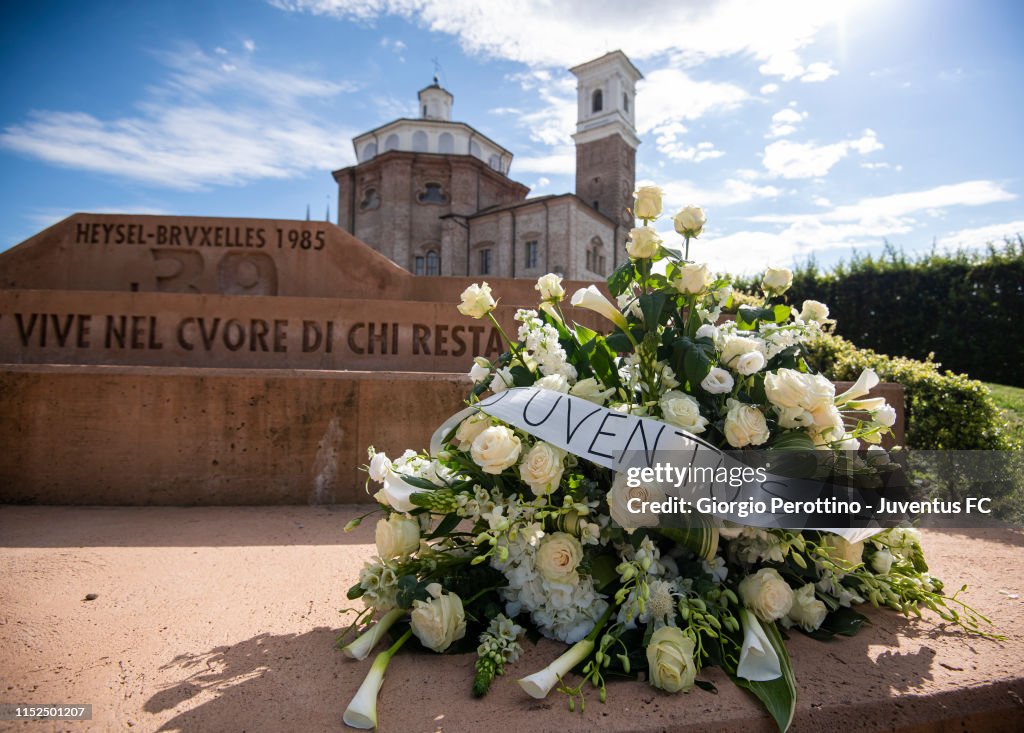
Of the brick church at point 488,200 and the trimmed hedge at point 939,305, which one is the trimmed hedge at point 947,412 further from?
the brick church at point 488,200

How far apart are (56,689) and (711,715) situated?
1777 mm

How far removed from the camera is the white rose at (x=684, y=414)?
67.8 inches

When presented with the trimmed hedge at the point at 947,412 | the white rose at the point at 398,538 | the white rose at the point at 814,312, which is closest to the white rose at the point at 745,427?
the white rose at the point at 814,312

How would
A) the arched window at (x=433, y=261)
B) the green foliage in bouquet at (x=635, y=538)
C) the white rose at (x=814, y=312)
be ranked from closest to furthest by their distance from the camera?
the green foliage in bouquet at (x=635, y=538) → the white rose at (x=814, y=312) → the arched window at (x=433, y=261)

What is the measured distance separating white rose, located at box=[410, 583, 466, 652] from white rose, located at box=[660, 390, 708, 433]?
837 mm

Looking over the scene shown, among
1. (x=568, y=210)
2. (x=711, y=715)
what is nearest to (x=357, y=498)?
(x=711, y=715)

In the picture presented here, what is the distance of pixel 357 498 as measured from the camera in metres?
4.07

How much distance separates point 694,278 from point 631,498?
74 cm

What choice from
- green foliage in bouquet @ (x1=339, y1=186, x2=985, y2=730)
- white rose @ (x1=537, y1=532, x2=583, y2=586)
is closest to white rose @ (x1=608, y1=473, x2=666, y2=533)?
green foliage in bouquet @ (x1=339, y1=186, x2=985, y2=730)

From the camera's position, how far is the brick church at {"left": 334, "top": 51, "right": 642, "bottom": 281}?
32.0m

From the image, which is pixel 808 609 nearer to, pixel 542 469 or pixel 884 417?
pixel 884 417

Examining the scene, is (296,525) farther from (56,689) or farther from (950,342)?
(950,342)

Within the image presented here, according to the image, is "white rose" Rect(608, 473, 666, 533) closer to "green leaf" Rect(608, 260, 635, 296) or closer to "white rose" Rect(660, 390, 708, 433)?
"white rose" Rect(660, 390, 708, 433)

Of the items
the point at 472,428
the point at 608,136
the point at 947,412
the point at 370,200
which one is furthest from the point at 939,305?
the point at 370,200
